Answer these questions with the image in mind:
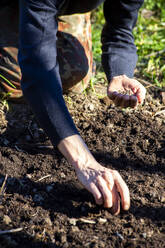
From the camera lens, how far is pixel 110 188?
1.62 meters

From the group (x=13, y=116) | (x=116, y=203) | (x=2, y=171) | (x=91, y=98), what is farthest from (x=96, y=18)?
(x=116, y=203)

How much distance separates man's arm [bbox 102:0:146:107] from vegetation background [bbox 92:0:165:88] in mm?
629

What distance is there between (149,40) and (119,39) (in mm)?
1218

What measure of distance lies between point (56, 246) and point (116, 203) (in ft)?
1.18

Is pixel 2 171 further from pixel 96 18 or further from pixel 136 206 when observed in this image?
pixel 96 18

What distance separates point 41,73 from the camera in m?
1.69

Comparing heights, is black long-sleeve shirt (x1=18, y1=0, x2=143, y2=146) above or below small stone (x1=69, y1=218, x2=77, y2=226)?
above

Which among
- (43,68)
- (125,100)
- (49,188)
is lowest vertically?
(49,188)

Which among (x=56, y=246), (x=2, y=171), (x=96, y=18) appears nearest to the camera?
(x=56, y=246)

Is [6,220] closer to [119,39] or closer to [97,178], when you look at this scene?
[97,178]

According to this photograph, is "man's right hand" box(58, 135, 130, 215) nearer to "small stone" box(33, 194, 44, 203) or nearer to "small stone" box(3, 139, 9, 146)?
"small stone" box(33, 194, 44, 203)

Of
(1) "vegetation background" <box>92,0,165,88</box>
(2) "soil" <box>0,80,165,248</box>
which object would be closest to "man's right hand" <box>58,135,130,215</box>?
(2) "soil" <box>0,80,165,248</box>

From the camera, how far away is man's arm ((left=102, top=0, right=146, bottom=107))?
7.26 ft

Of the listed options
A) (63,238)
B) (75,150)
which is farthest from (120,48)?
(63,238)
